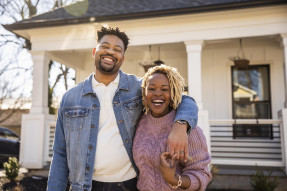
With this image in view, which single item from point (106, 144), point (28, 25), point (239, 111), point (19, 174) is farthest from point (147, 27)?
point (106, 144)

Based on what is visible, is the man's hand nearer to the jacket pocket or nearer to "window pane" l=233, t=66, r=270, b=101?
the jacket pocket

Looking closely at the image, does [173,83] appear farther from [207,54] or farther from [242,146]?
[207,54]

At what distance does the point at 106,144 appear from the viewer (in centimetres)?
190

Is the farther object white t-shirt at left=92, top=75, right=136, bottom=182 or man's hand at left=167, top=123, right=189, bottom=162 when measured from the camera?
white t-shirt at left=92, top=75, right=136, bottom=182

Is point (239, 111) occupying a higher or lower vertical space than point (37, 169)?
higher

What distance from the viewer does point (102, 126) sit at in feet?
6.44

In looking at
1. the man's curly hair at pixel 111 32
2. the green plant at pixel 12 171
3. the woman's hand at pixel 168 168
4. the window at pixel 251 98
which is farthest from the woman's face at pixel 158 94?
the window at pixel 251 98

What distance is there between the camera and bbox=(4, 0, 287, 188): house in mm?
6547

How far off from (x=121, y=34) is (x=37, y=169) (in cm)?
633

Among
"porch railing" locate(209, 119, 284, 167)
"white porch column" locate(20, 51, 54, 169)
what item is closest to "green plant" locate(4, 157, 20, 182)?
"white porch column" locate(20, 51, 54, 169)

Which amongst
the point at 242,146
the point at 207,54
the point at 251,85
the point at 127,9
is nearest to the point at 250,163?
the point at 242,146

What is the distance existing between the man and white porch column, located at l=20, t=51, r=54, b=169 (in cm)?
578

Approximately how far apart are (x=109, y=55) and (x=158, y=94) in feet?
1.68

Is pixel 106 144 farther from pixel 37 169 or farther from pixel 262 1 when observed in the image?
pixel 37 169
